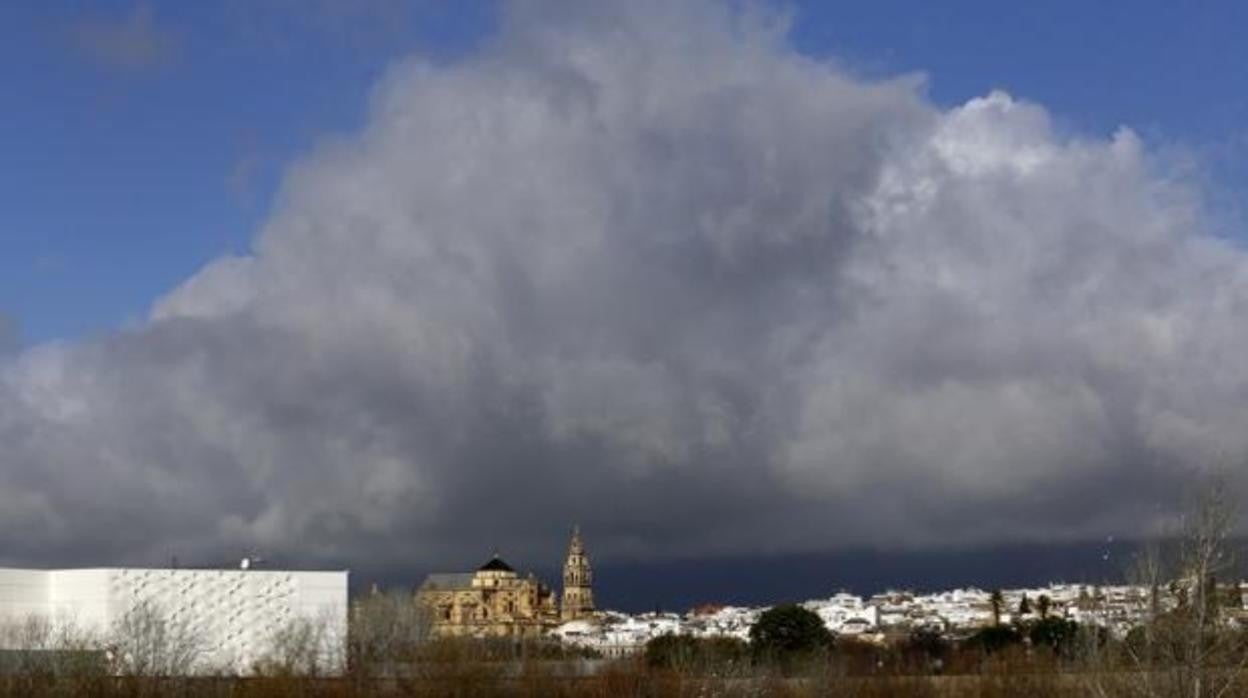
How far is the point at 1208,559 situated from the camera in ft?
102

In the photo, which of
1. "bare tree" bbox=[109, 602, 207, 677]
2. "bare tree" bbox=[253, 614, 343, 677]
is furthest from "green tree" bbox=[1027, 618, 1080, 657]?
"bare tree" bbox=[109, 602, 207, 677]

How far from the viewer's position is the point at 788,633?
423ft

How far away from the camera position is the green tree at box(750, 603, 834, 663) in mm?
124125

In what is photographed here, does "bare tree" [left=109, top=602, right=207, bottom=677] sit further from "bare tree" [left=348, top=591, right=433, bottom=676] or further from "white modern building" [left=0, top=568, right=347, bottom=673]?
"bare tree" [left=348, top=591, right=433, bottom=676]

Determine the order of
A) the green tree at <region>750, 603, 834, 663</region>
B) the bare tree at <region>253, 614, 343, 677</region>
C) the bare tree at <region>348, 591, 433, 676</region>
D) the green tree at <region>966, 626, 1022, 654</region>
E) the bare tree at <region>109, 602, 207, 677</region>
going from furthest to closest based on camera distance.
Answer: the green tree at <region>966, 626, 1022, 654</region> < the green tree at <region>750, 603, 834, 663</region> < the bare tree at <region>348, 591, 433, 676</region> < the bare tree at <region>253, 614, 343, 677</region> < the bare tree at <region>109, 602, 207, 677</region>

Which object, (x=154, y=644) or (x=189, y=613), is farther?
(x=189, y=613)

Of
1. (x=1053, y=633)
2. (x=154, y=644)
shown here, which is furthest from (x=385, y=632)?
(x=1053, y=633)

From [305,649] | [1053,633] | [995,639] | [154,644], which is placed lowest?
[995,639]

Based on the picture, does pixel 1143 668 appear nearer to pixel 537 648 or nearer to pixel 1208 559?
pixel 1208 559

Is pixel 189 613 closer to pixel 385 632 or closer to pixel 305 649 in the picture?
pixel 305 649

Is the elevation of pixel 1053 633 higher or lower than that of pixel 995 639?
higher

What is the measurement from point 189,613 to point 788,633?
4462 centimetres

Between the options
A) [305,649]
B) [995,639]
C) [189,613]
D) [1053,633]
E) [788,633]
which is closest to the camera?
[305,649]

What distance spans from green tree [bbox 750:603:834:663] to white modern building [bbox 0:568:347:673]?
31273mm
